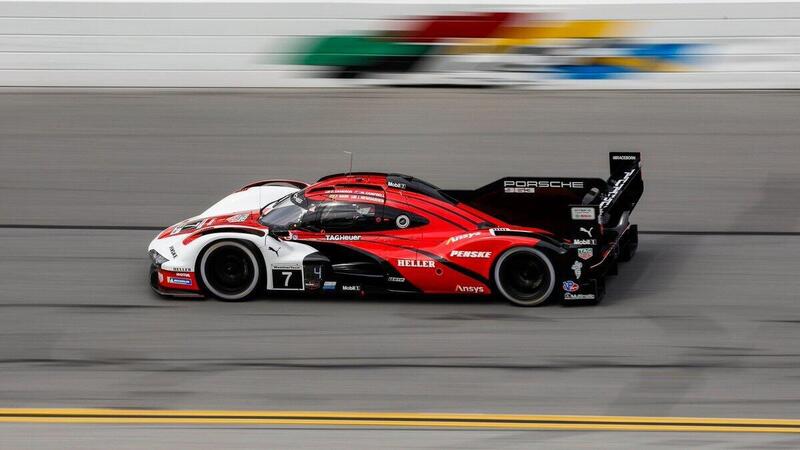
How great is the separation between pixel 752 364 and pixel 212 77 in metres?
10.8

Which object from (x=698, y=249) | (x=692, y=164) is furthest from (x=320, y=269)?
(x=692, y=164)

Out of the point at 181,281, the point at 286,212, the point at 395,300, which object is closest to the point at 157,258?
the point at 181,281

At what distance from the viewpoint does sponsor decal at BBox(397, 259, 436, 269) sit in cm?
970

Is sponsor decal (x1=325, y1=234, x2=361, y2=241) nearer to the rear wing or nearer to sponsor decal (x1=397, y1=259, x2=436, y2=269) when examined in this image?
sponsor decal (x1=397, y1=259, x2=436, y2=269)

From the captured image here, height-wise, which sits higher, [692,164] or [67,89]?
[67,89]

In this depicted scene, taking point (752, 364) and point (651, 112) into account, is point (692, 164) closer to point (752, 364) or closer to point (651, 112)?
point (651, 112)

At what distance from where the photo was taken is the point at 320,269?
387 inches

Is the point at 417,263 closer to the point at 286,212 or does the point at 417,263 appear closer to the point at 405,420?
the point at 286,212

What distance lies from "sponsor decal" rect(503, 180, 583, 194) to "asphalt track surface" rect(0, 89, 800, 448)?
3.45 feet

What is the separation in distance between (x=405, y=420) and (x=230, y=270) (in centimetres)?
301

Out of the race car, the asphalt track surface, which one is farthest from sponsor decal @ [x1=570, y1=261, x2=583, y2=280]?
the asphalt track surface

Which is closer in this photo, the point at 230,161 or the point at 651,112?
the point at 230,161

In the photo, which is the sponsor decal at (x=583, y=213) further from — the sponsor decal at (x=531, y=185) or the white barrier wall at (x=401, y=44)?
the white barrier wall at (x=401, y=44)

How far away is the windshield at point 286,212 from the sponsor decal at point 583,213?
238 centimetres
